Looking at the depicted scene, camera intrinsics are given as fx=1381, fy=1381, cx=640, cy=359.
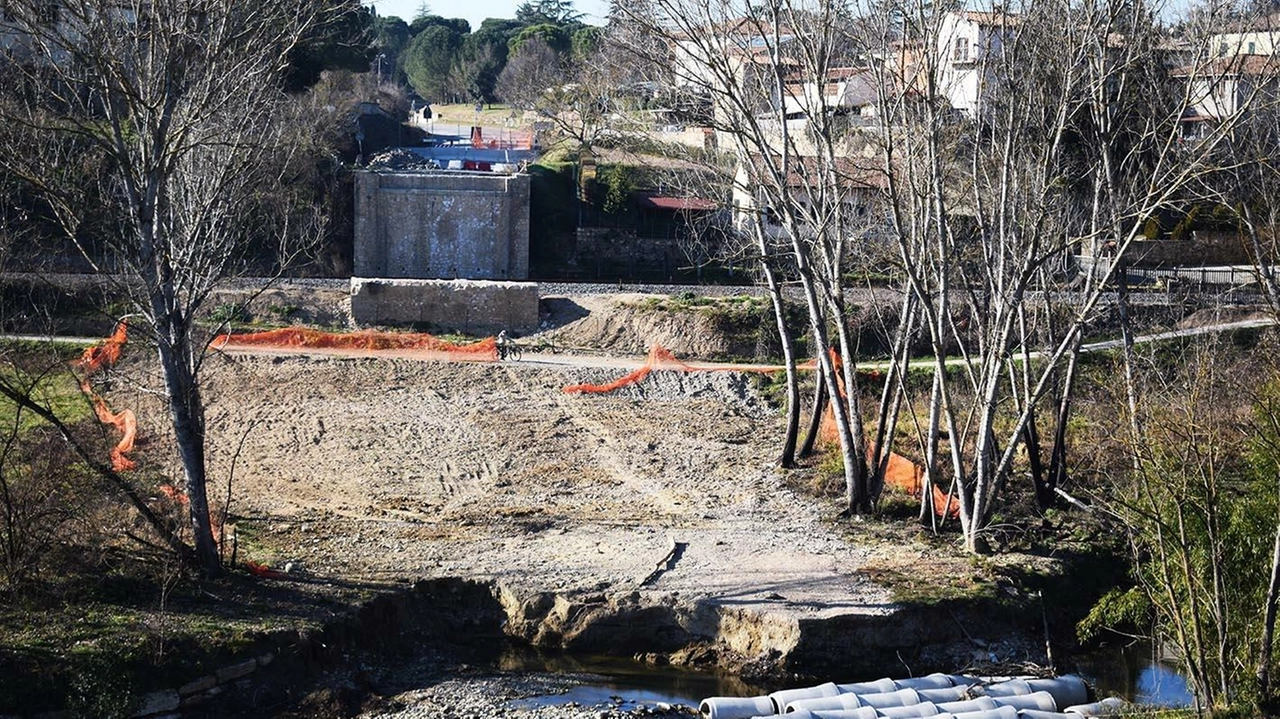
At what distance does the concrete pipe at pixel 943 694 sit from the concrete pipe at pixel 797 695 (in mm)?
927

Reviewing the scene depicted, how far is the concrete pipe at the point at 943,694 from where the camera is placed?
1438 centimetres

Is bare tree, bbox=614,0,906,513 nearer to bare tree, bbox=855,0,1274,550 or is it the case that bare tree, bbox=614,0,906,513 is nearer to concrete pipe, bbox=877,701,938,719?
bare tree, bbox=855,0,1274,550

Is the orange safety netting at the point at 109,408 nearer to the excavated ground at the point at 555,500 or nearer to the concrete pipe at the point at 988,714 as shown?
the excavated ground at the point at 555,500

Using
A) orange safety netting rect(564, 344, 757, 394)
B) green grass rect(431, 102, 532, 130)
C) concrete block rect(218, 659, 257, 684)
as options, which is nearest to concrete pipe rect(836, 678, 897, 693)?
concrete block rect(218, 659, 257, 684)

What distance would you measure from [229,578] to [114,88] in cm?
580

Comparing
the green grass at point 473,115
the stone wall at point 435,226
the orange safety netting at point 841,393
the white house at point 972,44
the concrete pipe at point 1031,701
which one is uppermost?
the green grass at point 473,115

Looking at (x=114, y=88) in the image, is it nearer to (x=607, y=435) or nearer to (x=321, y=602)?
(x=321, y=602)

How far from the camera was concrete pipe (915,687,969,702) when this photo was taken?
14.4m

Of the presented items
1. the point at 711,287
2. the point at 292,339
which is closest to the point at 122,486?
the point at 292,339

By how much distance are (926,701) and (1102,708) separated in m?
1.92

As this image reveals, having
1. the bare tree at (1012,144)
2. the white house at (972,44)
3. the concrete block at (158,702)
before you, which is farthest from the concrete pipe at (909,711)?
the white house at (972,44)

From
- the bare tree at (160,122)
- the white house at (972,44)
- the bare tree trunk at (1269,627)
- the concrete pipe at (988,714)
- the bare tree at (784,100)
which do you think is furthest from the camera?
the bare tree at (784,100)

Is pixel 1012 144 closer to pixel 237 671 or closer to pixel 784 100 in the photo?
pixel 784 100

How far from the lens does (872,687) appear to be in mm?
14430
